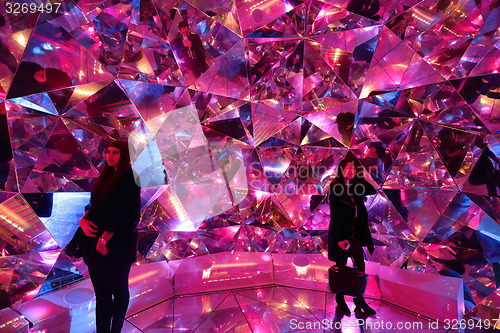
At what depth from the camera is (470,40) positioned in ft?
11.6

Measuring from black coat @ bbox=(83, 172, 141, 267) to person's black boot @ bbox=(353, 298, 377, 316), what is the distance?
2302 mm

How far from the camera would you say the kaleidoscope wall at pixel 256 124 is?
11.1 ft

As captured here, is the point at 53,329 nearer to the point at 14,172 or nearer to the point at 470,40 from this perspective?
the point at 14,172

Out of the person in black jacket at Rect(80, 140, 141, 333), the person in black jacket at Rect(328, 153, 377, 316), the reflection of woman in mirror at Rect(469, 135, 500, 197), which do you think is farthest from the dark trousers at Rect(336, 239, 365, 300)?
the person in black jacket at Rect(80, 140, 141, 333)

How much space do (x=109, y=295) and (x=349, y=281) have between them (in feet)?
7.83

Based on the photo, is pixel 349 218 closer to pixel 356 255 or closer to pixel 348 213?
pixel 348 213

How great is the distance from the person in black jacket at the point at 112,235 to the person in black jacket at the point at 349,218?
2018 millimetres

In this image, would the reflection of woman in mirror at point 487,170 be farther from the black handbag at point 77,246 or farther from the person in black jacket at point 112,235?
the black handbag at point 77,246

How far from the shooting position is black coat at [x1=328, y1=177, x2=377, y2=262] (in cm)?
365

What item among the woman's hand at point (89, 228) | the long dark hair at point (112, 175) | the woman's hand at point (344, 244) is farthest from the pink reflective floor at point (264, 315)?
the long dark hair at point (112, 175)

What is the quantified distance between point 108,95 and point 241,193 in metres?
1.91

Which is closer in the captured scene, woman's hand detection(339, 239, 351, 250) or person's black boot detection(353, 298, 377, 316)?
person's black boot detection(353, 298, 377, 316)

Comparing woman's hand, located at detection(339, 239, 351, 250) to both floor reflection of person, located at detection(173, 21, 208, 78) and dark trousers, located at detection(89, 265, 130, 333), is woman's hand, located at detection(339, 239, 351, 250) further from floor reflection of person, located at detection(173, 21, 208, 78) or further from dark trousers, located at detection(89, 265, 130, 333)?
floor reflection of person, located at detection(173, 21, 208, 78)

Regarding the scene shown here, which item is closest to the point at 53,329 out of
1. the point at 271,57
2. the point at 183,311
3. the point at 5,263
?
the point at 5,263
